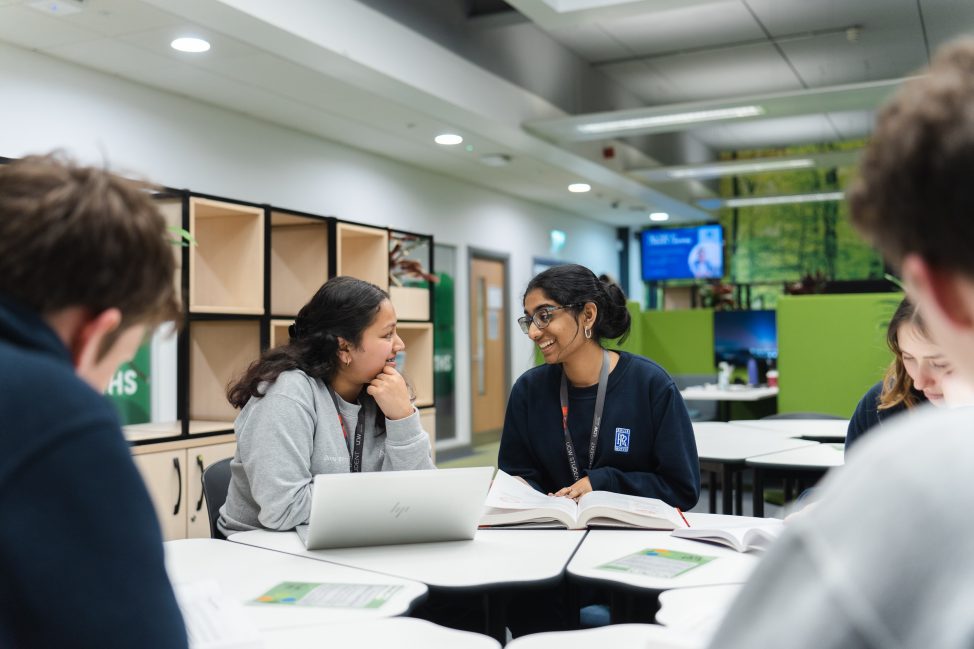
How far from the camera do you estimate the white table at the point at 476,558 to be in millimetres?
1729

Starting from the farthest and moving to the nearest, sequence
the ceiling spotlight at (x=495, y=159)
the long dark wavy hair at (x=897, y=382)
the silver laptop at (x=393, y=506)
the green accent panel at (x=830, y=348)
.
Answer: the ceiling spotlight at (x=495, y=159)
the green accent panel at (x=830, y=348)
the long dark wavy hair at (x=897, y=382)
the silver laptop at (x=393, y=506)

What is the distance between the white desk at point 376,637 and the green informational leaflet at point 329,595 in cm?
11

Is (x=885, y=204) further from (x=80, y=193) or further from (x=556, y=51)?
(x=556, y=51)

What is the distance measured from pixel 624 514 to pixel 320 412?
0.85m

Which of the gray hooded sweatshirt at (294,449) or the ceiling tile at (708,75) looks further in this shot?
the ceiling tile at (708,75)

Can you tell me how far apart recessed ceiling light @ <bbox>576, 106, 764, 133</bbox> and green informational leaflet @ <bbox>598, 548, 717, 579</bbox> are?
16.5 ft

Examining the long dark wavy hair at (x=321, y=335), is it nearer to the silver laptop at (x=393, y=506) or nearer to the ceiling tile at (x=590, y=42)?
the silver laptop at (x=393, y=506)

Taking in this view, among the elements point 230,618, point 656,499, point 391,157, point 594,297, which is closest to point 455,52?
point 391,157

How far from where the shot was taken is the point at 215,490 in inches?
97.5

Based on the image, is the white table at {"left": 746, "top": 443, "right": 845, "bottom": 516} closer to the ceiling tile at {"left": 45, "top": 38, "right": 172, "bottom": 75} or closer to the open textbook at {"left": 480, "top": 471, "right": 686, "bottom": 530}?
the open textbook at {"left": 480, "top": 471, "right": 686, "bottom": 530}

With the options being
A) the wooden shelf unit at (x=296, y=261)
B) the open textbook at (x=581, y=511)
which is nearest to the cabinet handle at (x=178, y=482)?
the wooden shelf unit at (x=296, y=261)

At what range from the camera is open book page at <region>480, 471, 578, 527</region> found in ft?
7.16

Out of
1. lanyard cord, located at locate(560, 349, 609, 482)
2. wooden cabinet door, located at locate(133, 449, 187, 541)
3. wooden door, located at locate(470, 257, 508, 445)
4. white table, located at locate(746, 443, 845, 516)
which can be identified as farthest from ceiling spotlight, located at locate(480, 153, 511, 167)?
lanyard cord, located at locate(560, 349, 609, 482)

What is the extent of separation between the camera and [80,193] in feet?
3.09
